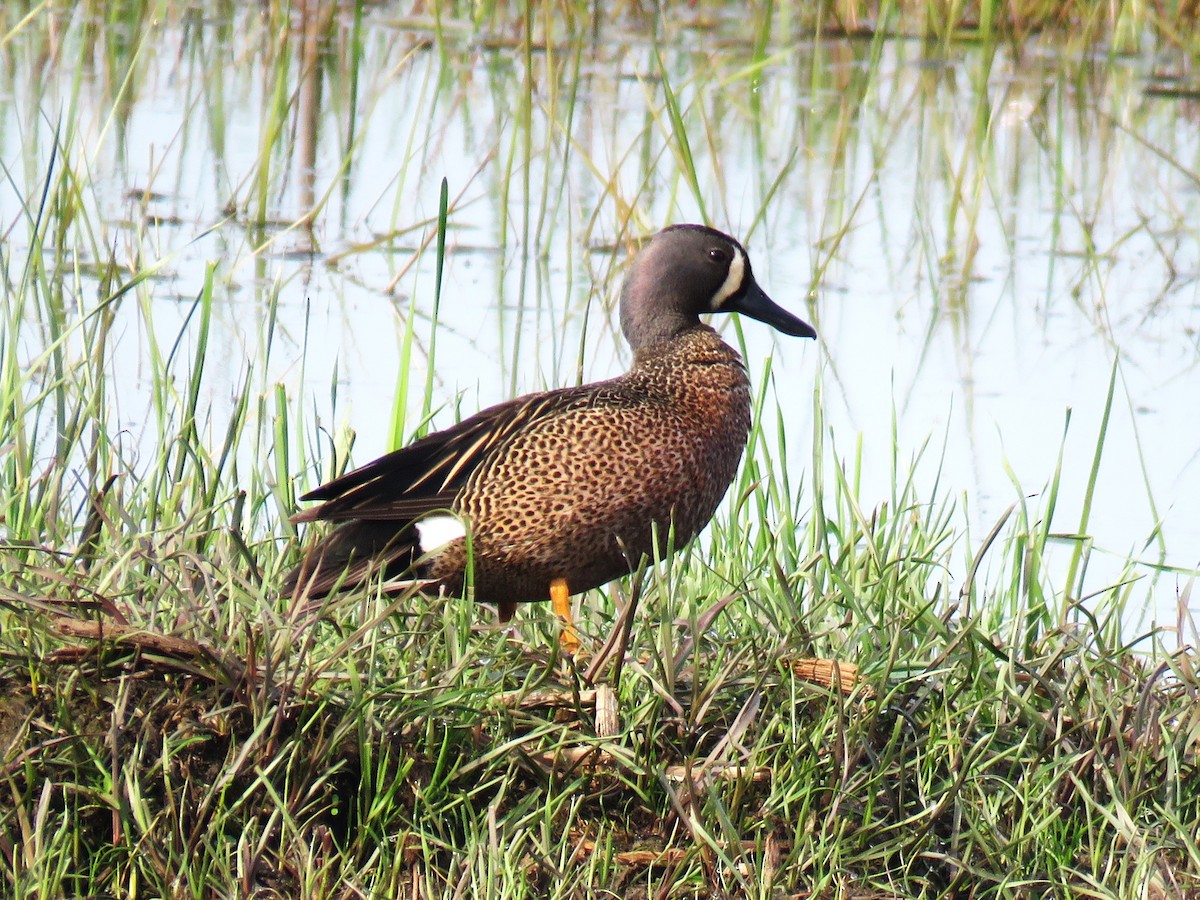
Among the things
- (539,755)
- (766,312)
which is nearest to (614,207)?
(766,312)

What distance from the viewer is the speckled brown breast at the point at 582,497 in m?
3.31

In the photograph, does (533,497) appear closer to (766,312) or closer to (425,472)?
(425,472)

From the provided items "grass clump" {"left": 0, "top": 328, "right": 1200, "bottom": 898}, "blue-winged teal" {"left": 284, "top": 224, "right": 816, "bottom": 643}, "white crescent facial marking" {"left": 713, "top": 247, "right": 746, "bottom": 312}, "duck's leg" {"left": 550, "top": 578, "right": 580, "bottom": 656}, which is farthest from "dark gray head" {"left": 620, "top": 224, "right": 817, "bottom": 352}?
"grass clump" {"left": 0, "top": 328, "right": 1200, "bottom": 898}

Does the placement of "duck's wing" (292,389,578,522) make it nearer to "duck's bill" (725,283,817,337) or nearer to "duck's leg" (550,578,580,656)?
"duck's leg" (550,578,580,656)

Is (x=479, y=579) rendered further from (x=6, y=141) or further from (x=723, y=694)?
(x=6, y=141)

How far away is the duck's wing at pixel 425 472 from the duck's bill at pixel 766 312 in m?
0.78

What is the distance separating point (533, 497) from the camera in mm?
3318

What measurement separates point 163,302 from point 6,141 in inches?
57.9

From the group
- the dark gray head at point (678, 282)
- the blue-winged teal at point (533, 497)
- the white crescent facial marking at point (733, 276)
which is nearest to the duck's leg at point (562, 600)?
the blue-winged teal at point (533, 497)

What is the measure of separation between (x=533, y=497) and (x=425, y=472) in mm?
222

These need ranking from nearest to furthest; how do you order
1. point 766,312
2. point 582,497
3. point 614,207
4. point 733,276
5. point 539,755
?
point 539,755 < point 582,497 < point 733,276 < point 766,312 < point 614,207

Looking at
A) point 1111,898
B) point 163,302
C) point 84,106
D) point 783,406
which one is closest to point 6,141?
point 84,106

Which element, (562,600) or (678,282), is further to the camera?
(678,282)

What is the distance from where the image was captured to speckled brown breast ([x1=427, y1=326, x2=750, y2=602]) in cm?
331
